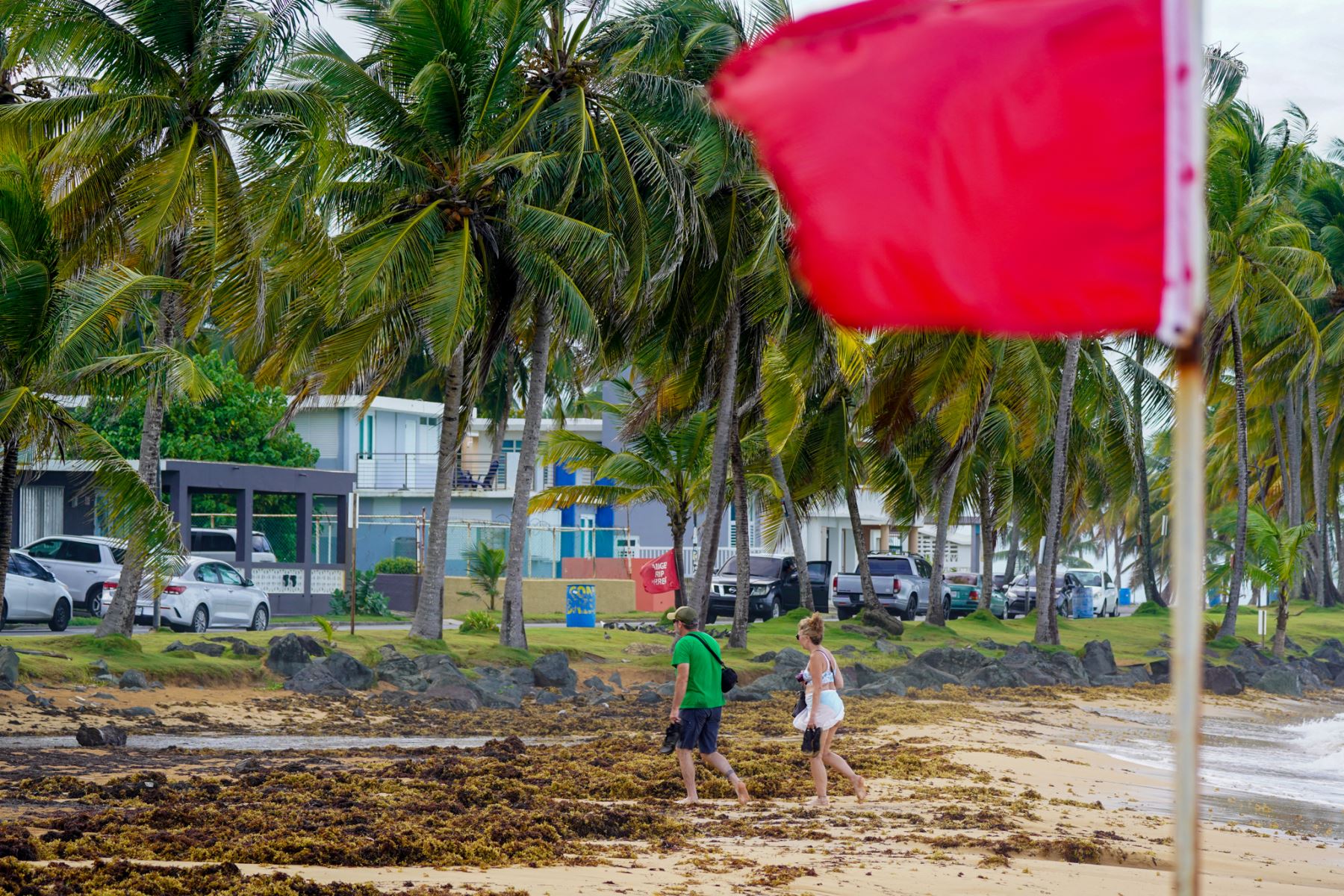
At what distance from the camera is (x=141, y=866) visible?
24.8ft

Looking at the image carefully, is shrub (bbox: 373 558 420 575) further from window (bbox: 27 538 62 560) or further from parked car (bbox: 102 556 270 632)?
window (bbox: 27 538 62 560)

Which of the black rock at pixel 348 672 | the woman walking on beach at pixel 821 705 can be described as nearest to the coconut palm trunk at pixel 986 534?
the black rock at pixel 348 672

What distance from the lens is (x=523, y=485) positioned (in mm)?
23312

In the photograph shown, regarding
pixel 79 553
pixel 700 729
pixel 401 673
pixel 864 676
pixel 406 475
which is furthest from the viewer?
pixel 406 475

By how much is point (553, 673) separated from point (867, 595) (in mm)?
13282

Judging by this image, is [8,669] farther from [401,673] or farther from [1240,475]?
[1240,475]

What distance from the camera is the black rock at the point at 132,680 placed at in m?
17.4

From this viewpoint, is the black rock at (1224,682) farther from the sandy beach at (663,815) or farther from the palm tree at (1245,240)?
the sandy beach at (663,815)

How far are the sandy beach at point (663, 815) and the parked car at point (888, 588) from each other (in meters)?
21.1

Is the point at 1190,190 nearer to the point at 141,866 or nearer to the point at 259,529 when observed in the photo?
the point at 141,866

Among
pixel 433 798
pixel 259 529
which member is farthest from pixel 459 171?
pixel 259 529

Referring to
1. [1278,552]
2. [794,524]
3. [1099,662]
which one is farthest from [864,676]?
[1278,552]

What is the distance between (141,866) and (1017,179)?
20.2ft

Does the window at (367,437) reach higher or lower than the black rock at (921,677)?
higher
